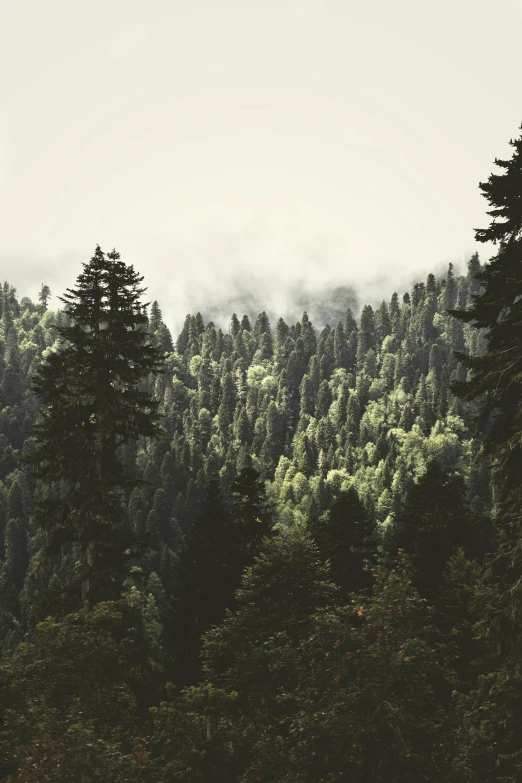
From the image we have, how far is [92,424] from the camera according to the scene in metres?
23.4

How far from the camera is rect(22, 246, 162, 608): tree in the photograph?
74.4 ft

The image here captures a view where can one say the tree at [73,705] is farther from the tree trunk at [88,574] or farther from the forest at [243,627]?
the tree trunk at [88,574]

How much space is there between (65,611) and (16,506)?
145 metres

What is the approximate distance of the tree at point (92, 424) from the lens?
22672 mm

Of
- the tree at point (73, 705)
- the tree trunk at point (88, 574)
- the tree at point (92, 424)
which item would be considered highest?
the tree at point (92, 424)

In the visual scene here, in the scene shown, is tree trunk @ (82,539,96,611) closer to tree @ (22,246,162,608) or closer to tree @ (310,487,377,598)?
tree @ (22,246,162,608)

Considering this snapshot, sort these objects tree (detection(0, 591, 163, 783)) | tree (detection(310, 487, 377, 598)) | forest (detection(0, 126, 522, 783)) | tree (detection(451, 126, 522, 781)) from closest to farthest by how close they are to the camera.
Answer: tree (detection(0, 591, 163, 783)), forest (detection(0, 126, 522, 783)), tree (detection(451, 126, 522, 781)), tree (detection(310, 487, 377, 598))

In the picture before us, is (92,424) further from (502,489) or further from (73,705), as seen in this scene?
(502,489)

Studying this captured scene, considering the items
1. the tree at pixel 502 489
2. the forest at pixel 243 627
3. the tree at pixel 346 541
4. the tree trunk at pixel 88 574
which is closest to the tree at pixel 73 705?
the forest at pixel 243 627

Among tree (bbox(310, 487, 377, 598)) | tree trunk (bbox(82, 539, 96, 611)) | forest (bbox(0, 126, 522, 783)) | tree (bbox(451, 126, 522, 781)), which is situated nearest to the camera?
forest (bbox(0, 126, 522, 783))

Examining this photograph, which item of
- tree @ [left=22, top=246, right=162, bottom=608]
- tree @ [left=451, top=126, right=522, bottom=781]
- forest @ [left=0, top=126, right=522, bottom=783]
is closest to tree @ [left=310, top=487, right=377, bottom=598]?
forest @ [left=0, top=126, right=522, bottom=783]

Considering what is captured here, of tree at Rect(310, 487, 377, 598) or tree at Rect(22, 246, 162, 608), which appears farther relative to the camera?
tree at Rect(310, 487, 377, 598)

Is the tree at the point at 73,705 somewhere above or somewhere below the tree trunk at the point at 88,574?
below

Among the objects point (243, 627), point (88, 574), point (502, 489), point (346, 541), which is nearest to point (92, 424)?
point (88, 574)
